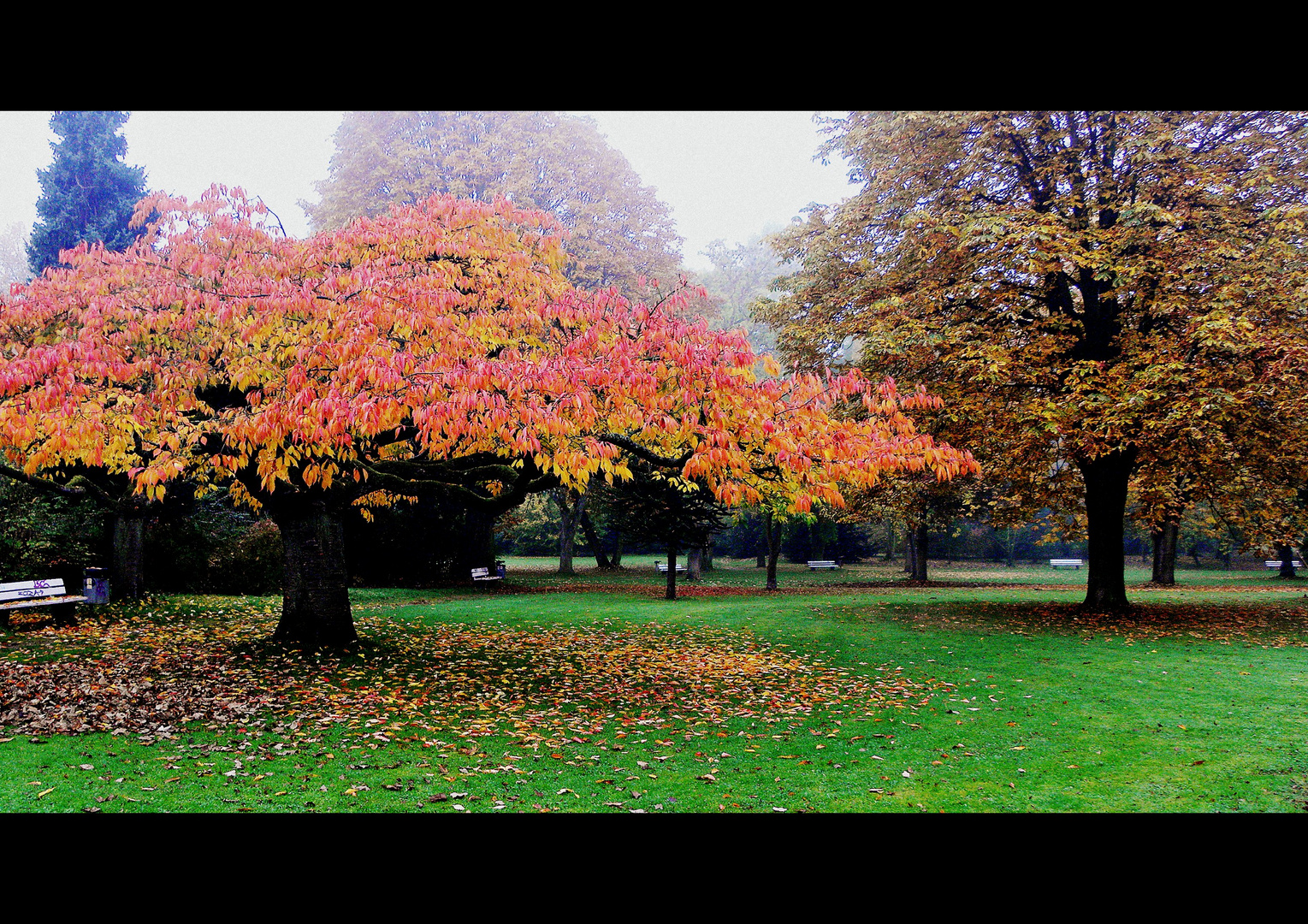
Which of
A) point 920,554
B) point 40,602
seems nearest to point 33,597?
point 40,602

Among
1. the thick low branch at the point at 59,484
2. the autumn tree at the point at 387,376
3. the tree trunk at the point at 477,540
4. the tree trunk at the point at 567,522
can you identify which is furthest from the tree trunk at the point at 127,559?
the tree trunk at the point at 567,522

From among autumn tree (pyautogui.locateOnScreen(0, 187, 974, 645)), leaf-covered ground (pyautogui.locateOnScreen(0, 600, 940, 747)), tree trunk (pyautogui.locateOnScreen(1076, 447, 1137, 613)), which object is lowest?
leaf-covered ground (pyautogui.locateOnScreen(0, 600, 940, 747))

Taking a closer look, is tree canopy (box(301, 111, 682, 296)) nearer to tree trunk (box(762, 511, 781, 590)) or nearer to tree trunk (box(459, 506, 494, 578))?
tree trunk (box(459, 506, 494, 578))

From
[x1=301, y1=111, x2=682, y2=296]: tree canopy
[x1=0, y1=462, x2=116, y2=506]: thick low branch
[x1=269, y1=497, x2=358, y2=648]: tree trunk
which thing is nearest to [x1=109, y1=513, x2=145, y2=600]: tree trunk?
[x1=0, y1=462, x2=116, y2=506]: thick low branch

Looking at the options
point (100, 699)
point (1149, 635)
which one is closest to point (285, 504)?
point (100, 699)

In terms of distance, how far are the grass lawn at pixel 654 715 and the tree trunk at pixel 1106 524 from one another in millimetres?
665

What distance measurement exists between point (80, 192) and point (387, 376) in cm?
2093

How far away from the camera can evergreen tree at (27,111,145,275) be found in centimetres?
1942

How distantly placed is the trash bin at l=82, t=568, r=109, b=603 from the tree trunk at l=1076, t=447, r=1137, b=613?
16.3m

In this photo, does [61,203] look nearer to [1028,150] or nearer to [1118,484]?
[1028,150]

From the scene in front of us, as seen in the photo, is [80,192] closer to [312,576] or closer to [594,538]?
[312,576]
